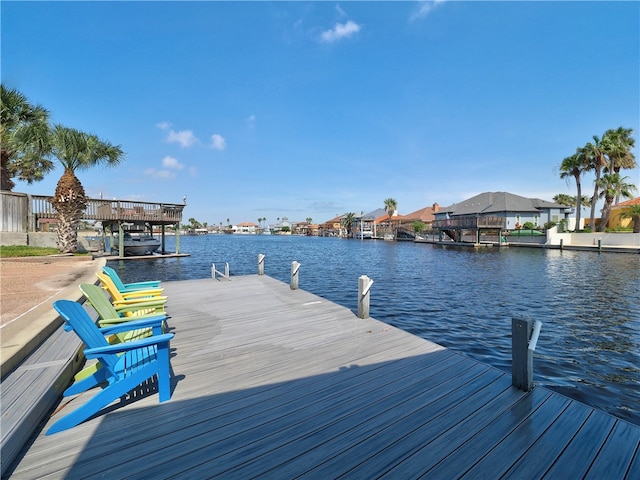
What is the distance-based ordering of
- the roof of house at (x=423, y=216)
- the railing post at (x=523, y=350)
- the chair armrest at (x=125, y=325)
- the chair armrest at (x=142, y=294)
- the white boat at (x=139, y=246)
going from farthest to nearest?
the roof of house at (x=423, y=216) → the white boat at (x=139, y=246) → the chair armrest at (x=142, y=294) → the railing post at (x=523, y=350) → the chair armrest at (x=125, y=325)

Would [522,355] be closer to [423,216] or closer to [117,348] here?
[117,348]

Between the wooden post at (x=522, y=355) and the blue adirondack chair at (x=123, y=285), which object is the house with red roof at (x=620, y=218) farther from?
the blue adirondack chair at (x=123, y=285)

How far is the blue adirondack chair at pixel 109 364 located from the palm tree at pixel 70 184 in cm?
2010

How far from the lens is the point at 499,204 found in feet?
182

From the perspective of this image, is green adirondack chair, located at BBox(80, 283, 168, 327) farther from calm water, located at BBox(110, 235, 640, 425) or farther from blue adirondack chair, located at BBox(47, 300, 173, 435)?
calm water, located at BBox(110, 235, 640, 425)

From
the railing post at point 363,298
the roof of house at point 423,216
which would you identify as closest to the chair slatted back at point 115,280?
the railing post at point 363,298

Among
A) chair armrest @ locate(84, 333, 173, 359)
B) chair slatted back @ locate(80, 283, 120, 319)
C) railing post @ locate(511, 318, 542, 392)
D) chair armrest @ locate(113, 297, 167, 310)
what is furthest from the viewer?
chair armrest @ locate(113, 297, 167, 310)

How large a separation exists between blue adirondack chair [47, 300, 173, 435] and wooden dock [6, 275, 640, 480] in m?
0.14

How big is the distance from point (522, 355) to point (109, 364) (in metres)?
4.46

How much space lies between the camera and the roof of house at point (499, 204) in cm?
5288

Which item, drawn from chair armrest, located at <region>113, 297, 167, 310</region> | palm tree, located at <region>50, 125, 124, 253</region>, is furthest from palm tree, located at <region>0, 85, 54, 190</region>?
chair armrest, located at <region>113, 297, 167, 310</region>

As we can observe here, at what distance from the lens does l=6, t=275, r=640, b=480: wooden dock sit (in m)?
2.39

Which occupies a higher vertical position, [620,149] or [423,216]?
[620,149]

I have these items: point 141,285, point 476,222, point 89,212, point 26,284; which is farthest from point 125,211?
point 476,222
